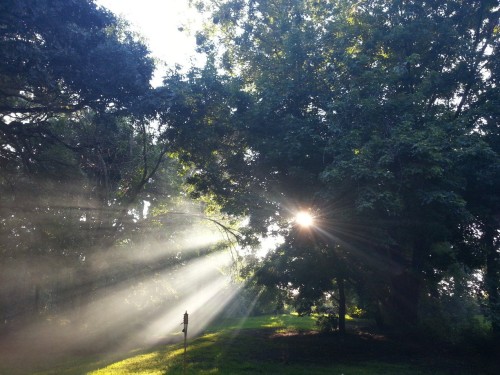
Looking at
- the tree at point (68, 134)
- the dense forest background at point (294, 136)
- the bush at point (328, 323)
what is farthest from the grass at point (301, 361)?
the tree at point (68, 134)

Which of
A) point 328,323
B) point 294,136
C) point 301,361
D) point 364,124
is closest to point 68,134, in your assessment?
point 294,136

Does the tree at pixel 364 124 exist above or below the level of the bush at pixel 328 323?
above

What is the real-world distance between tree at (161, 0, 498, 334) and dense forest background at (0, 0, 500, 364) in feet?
0.30

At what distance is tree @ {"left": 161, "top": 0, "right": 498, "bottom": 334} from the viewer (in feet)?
45.6

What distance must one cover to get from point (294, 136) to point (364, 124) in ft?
9.29

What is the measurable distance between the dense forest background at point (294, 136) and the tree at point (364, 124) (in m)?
0.09

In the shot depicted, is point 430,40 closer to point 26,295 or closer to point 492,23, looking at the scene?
point 492,23

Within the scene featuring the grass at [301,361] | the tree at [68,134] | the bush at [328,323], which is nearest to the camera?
the tree at [68,134]

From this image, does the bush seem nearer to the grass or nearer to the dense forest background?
the dense forest background

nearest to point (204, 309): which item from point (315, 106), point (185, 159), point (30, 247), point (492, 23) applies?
point (30, 247)

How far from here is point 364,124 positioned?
50.8 ft

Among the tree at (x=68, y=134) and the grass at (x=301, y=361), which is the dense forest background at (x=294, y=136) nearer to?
the tree at (x=68, y=134)

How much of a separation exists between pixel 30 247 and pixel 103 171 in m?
7.27

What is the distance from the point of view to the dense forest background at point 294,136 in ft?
Answer: 45.5
